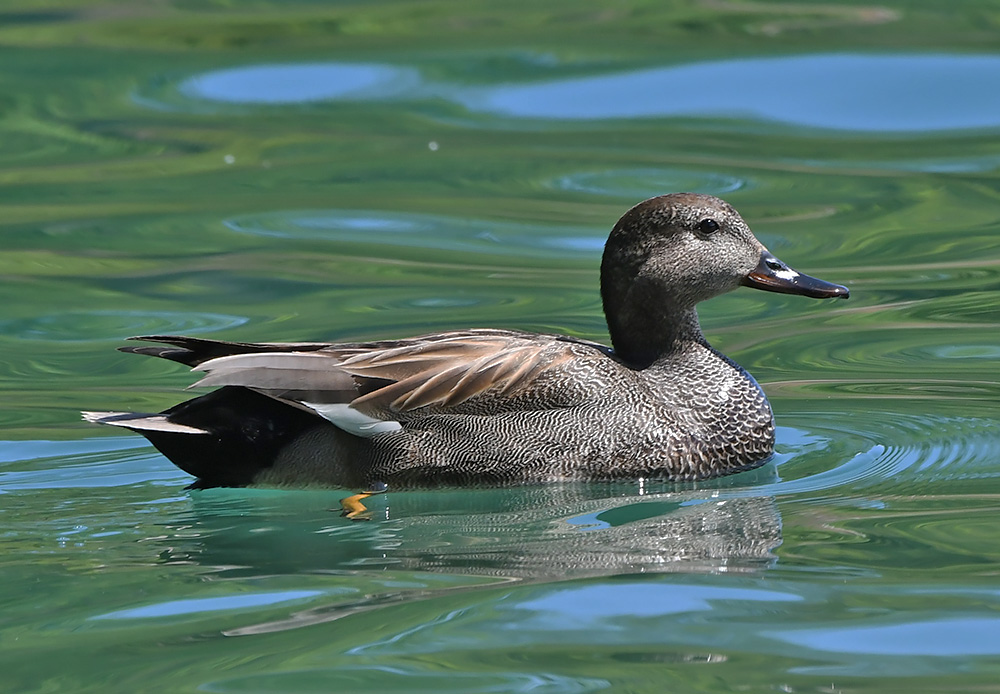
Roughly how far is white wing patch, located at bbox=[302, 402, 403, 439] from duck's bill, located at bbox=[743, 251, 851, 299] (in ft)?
5.79

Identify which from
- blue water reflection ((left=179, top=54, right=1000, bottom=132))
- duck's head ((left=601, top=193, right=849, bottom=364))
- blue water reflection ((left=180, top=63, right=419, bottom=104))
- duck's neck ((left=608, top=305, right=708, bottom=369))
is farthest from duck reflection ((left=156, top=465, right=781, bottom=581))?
blue water reflection ((left=180, top=63, right=419, bottom=104))

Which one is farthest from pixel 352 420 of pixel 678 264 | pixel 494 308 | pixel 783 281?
pixel 494 308

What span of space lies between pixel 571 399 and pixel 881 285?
12.7 feet

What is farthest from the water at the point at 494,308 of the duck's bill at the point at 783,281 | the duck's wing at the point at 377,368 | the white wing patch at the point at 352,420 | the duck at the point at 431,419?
the duck's bill at the point at 783,281

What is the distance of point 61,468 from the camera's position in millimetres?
7492

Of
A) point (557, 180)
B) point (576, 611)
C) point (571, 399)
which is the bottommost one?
point (576, 611)

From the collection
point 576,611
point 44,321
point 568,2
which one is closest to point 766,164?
point 568,2

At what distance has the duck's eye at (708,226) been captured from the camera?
769cm

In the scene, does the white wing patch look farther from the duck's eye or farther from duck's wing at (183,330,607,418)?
the duck's eye

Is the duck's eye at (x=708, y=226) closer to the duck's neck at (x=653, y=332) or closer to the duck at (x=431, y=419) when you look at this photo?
the duck's neck at (x=653, y=332)

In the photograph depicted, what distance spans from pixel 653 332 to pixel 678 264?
34cm

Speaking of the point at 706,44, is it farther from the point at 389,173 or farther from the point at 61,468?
the point at 61,468

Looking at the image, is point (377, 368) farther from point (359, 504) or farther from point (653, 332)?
point (653, 332)

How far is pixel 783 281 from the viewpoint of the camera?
25.5 feet
